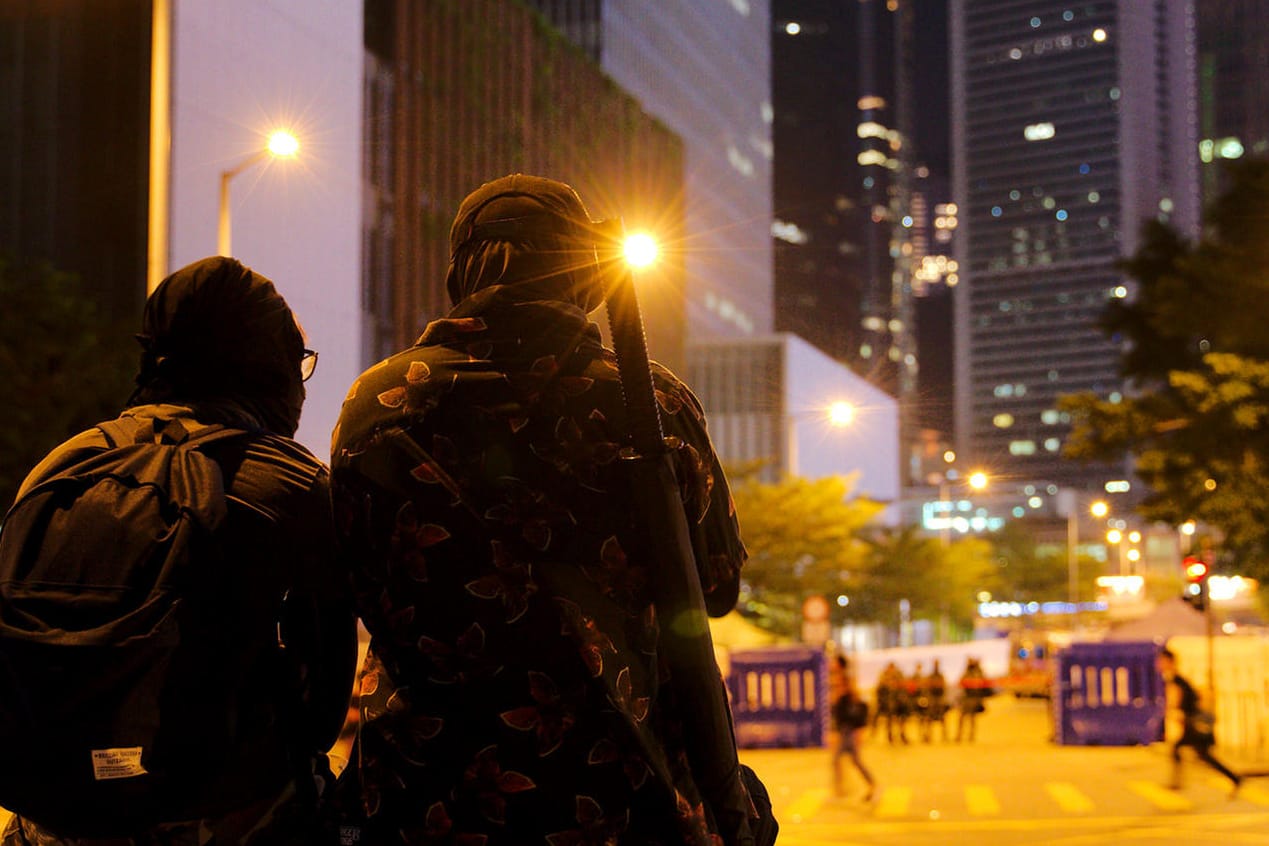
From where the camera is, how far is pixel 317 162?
2834 centimetres

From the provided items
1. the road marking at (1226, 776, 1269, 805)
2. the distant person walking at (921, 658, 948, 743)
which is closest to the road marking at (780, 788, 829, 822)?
the road marking at (1226, 776, 1269, 805)

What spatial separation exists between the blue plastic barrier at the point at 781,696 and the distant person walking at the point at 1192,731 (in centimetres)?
906

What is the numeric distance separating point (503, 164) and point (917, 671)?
18.9 meters

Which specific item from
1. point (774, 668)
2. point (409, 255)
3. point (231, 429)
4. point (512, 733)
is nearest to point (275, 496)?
point (231, 429)

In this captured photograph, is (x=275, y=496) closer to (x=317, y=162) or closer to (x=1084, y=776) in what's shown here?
(x=1084, y=776)

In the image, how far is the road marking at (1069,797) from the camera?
15.7 meters

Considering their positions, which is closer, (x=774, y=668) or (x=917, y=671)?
(x=774, y=668)

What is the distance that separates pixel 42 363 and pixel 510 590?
26.2 metres

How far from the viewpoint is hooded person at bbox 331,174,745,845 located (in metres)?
2.22

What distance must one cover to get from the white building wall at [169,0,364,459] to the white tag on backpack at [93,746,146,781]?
813 inches

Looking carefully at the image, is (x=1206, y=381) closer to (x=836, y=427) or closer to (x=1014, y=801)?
(x=1014, y=801)

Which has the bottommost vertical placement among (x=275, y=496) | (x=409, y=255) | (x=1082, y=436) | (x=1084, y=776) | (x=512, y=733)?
(x=1084, y=776)

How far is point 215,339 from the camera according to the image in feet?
9.11

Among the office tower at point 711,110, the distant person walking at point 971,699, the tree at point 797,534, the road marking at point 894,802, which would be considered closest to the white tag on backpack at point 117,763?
the road marking at point 894,802
